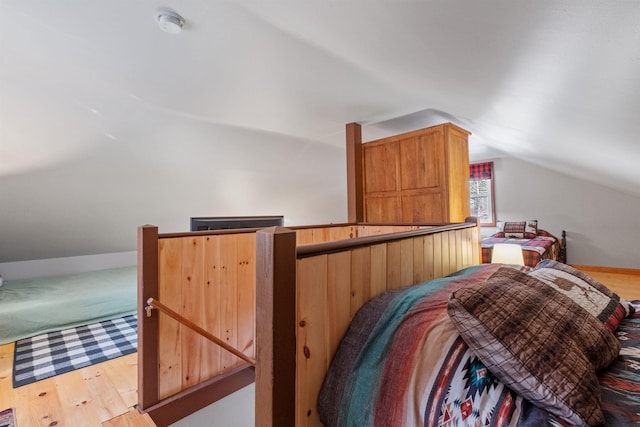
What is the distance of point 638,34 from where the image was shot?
0.76 meters

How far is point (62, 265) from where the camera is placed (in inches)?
158

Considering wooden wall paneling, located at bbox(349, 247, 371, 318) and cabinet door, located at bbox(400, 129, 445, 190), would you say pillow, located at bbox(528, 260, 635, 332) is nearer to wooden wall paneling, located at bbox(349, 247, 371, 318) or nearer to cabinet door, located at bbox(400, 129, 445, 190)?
wooden wall paneling, located at bbox(349, 247, 371, 318)

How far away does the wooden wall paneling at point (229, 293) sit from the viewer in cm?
199

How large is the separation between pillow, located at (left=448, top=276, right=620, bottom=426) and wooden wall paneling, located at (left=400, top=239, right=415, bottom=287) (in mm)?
363

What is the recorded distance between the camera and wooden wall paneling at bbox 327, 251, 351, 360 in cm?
84

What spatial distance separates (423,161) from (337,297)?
229cm

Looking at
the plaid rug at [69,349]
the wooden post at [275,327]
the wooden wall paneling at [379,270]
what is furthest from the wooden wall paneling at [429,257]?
the plaid rug at [69,349]

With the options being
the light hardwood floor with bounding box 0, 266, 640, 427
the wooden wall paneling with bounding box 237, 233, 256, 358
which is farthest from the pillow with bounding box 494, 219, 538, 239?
the light hardwood floor with bounding box 0, 266, 640, 427

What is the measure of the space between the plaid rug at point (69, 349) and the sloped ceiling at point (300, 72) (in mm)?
1574

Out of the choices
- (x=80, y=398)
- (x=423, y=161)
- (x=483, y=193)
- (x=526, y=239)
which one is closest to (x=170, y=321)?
(x=80, y=398)

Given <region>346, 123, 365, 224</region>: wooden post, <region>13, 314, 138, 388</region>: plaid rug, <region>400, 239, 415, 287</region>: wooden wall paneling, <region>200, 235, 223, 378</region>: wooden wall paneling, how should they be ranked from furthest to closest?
<region>346, 123, 365, 224</region>: wooden post < <region>13, 314, 138, 388</region>: plaid rug < <region>200, 235, 223, 378</region>: wooden wall paneling < <region>400, 239, 415, 287</region>: wooden wall paneling

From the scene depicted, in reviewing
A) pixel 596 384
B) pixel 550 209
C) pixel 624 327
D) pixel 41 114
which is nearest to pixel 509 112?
pixel 624 327

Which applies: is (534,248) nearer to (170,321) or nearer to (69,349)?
(170,321)

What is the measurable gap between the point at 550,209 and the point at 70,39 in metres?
6.94
